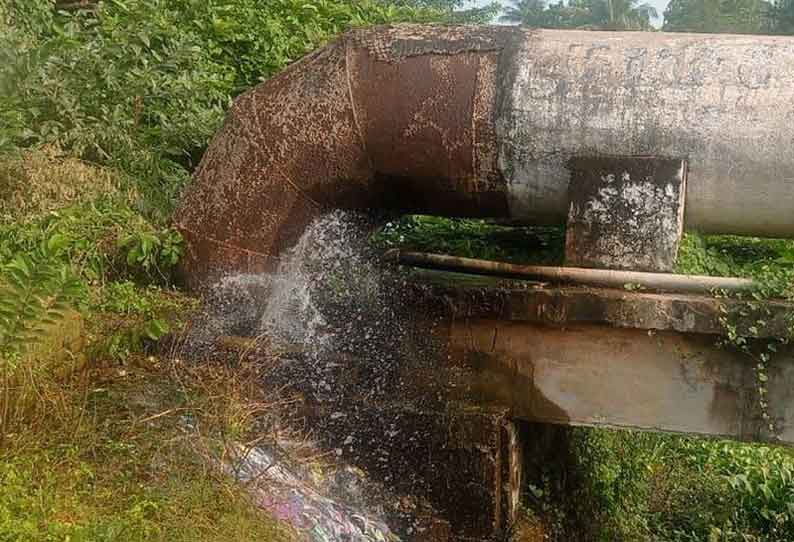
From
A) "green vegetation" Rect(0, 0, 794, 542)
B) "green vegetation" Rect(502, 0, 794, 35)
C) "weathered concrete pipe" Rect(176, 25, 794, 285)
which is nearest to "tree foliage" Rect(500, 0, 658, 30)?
"green vegetation" Rect(502, 0, 794, 35)

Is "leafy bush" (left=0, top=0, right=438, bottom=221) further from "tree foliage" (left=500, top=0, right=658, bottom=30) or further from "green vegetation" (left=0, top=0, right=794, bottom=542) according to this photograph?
"tree foliage" (left=500, top=0, right=658, bottom=30)

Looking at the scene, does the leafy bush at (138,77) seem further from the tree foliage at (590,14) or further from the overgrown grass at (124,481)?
the tree foliage at (590,14)

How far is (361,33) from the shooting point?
5.03 m

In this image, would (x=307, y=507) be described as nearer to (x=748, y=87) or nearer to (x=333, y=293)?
(x=333, y=293)

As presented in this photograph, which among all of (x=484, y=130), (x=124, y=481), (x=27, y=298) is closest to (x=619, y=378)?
(x=484, y=130)

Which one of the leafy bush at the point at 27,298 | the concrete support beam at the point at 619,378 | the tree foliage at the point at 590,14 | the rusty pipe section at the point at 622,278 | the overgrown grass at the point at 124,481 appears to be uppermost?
the leafy bush at the point at 27,298

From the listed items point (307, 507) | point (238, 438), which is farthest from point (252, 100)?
point (307, 507)

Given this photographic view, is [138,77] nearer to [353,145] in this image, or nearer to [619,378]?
[353,145]

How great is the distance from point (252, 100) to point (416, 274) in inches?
48.3

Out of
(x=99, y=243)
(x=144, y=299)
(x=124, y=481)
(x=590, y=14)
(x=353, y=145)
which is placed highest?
(x=353, y=145)

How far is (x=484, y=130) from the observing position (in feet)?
15.6

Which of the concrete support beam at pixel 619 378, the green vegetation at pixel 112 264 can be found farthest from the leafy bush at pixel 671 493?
the green vegetation at pixel 112 264

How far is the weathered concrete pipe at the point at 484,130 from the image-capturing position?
4.58 m

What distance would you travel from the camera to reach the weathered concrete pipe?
4578mm
